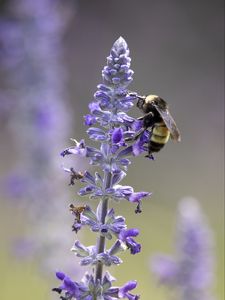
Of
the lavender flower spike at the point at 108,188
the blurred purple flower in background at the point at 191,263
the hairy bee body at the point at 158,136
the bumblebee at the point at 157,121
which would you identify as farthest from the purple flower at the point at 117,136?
the blurred purple flower in background at the point at 191,263

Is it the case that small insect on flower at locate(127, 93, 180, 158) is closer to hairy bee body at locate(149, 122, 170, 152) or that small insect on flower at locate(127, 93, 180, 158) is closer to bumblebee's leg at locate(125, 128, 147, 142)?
hairy bee body at locate(149, 122, 170, 152)

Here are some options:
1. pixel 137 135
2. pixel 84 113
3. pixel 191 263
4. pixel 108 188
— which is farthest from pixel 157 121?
pixel 84 113

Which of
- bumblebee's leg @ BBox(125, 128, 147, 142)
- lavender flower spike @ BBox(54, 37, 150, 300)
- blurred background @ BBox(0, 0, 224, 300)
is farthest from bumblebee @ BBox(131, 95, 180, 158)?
blurred background @ BBox(0, 0, 224, 300)

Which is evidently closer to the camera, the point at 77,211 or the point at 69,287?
the point at 69,287

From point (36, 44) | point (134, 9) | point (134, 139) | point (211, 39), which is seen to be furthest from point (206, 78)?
point (134, 139)

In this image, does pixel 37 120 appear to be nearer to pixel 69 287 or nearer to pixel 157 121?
pixel 157 121
